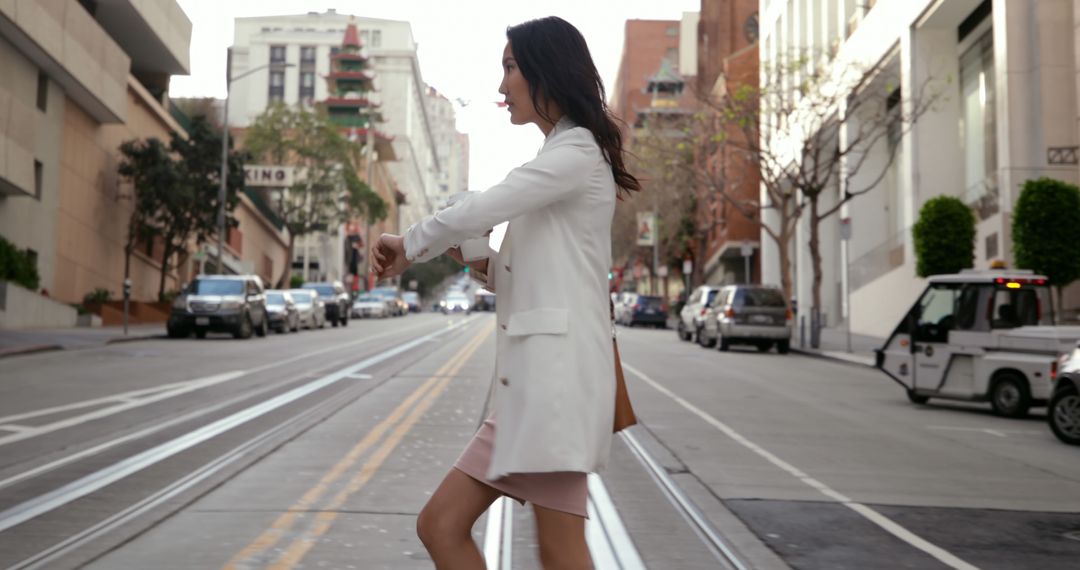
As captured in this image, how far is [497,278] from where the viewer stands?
2.83 meters

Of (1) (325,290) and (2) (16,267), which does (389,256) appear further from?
(1) (325,290)

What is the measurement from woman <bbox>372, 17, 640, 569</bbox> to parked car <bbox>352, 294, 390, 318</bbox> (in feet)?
208

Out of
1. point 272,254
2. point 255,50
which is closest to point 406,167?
point 255,50

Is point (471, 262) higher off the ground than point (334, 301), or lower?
lower

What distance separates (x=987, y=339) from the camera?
13141 mm

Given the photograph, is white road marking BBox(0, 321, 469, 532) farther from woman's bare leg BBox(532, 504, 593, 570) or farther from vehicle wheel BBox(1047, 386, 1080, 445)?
vehicle wheel BBox(1047, 386, 1080, 445)

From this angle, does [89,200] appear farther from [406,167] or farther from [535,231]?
[406,167]

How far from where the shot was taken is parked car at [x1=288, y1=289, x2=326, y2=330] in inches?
1623

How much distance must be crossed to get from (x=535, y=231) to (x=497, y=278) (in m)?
0.17

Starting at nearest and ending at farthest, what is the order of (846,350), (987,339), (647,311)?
(987,339) < (846,350) < (647,311)

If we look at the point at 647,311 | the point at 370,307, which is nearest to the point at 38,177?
the point at 647,311

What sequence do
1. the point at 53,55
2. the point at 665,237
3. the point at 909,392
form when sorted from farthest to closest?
the point at 665,237 → the point at 53,55 → the point at 909,392

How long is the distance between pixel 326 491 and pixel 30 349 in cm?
1610

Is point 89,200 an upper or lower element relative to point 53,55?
lower
